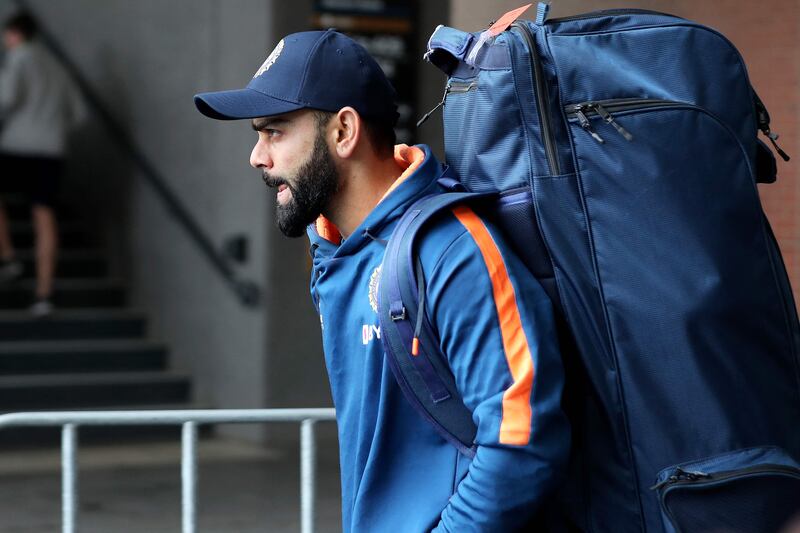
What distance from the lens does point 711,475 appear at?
80.5 inches

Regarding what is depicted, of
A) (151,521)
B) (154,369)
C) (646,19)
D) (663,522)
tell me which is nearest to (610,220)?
(646,19)

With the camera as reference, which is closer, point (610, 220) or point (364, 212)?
point (610, 220)

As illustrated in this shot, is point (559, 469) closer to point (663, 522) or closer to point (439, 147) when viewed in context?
point (663, 522)

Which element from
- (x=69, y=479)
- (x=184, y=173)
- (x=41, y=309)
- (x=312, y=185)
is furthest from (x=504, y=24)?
(x=41, y=309)

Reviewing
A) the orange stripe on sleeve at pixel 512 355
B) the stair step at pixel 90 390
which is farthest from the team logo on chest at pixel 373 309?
the stair step at pixel 90 390

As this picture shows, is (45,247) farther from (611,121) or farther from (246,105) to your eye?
(611,121)

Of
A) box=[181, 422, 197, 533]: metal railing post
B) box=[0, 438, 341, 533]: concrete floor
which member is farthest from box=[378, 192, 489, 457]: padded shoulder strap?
box=[0, 438, 341, 533]: concrete floor

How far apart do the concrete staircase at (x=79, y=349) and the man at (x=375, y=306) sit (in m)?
6.28

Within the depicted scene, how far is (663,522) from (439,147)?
693cm

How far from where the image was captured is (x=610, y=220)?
2098 millimetres

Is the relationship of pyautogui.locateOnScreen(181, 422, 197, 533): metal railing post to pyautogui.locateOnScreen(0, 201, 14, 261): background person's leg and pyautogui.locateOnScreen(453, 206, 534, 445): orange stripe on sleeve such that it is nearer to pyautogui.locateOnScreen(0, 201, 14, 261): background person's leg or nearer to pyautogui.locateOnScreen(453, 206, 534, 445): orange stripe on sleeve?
pyautogui.locateOnScreen(453, 206, 534, 445): orange stripe on sleeve

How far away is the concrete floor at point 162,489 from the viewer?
21.7ft

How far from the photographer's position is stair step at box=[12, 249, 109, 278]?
33.6ft

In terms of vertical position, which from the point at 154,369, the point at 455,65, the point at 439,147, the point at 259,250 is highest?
the point at 455,65
